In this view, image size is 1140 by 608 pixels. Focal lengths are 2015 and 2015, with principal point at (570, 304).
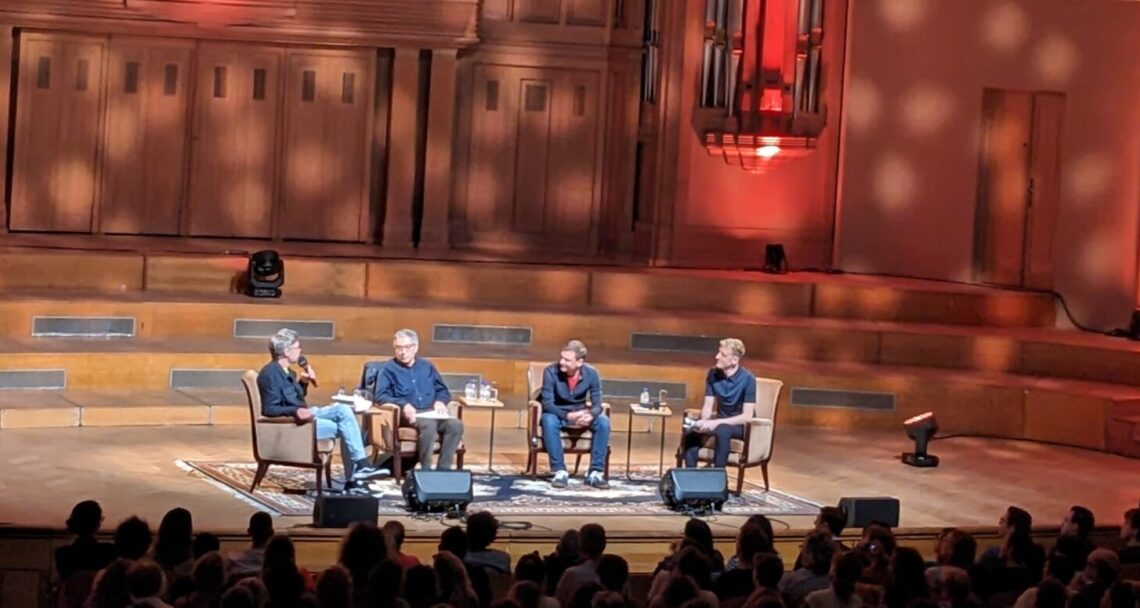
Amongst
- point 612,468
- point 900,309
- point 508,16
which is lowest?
point 612,468

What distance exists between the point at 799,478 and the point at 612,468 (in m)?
1.04

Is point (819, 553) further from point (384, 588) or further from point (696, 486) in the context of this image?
point (696, 486)

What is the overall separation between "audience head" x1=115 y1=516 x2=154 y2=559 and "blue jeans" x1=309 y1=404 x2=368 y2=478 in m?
3.60

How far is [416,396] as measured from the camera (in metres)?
10.4

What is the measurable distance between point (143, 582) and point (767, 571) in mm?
1998

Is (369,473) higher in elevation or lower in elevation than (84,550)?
lower

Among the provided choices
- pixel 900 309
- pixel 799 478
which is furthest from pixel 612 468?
pixel 900 309

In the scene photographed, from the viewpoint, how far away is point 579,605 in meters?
5.87

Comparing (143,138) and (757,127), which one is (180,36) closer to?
(143,138)

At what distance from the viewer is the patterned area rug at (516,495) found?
992 centimetres

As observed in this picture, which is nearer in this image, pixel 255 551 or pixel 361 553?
pixel 361 553

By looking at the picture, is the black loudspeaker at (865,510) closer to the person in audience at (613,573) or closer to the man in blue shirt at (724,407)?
the man in blue shirt at (724,407)

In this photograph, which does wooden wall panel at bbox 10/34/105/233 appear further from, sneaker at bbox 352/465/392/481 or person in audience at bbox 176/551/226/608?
person in audience at bbox 176/551/226/608

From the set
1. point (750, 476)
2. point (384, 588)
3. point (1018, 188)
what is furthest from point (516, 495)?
point (1018, 188)
